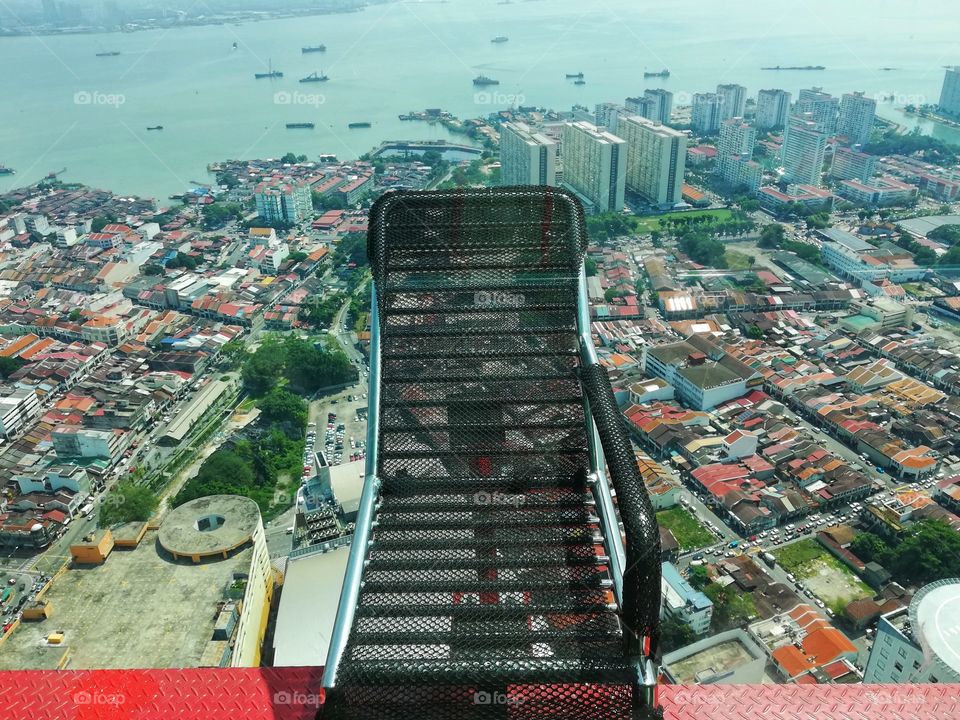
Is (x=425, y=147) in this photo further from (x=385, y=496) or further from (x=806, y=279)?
(x=385, y=496)

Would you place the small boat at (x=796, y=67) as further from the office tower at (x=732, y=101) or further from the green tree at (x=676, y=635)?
the green tree at (x=676, y=635)

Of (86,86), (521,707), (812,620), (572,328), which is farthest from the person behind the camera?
(86,86)

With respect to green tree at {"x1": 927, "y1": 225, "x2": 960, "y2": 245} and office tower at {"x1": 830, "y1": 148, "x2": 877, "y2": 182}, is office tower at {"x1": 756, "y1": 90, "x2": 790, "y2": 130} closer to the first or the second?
office tower at {"x1": 830, "y1": 148, "x2": 877, "y2": 182}

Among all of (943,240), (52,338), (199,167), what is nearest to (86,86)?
(199,167)

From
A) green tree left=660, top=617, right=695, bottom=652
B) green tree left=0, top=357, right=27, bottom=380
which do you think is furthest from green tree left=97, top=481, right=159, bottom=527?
green tree left=660, top=617, right=695, bottom=652

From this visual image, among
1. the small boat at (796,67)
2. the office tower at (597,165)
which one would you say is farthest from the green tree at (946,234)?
the small boat at (796,67)

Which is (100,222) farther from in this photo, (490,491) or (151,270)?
(490,491)
